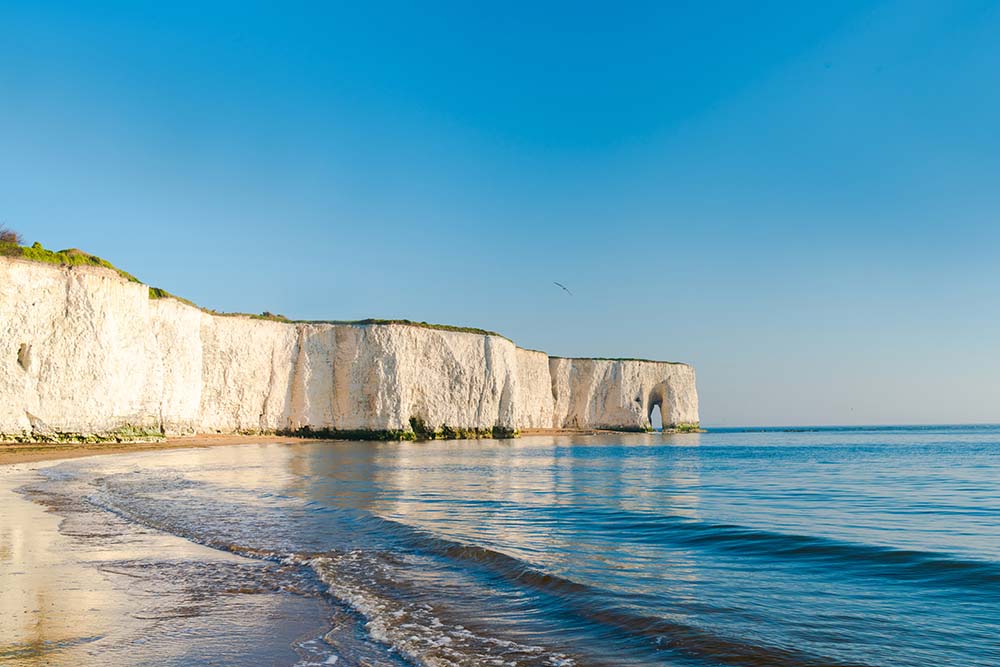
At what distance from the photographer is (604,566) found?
6.52 meters

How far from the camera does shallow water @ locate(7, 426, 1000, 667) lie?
165 inches

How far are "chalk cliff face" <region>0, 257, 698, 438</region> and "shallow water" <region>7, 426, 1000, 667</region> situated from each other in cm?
1447

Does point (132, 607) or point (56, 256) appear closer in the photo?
point (132, 607)

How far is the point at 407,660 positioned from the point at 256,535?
4.77 meters

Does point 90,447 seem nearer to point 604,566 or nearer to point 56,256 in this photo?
point 56,256

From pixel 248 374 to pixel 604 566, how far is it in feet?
121

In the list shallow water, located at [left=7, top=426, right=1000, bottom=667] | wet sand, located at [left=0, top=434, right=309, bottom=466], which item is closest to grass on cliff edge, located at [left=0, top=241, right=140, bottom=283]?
wet sand, located at [left=0, top=434, right=309, bottom=466]

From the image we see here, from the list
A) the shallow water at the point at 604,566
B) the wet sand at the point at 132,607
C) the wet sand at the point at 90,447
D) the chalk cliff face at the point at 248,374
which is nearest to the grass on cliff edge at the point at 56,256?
the chalk cliff face at the point at 248,374

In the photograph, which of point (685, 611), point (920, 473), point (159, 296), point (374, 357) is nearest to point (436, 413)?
point (374, 357)

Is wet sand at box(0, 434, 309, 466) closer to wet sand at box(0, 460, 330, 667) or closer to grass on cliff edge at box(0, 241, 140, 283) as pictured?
grass on cliff edge at box(0, 241, 140, 283)

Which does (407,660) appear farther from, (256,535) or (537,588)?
(256,535)

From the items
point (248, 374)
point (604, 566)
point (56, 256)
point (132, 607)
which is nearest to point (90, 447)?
point (56, 256)

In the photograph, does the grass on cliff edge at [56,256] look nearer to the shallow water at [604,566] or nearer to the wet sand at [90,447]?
the wet sand at [90,447]

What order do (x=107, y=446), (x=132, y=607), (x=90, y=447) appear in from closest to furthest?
1. (x=132, y=607)
2. (x=90, y=447)
3. (x=107, y=446)
